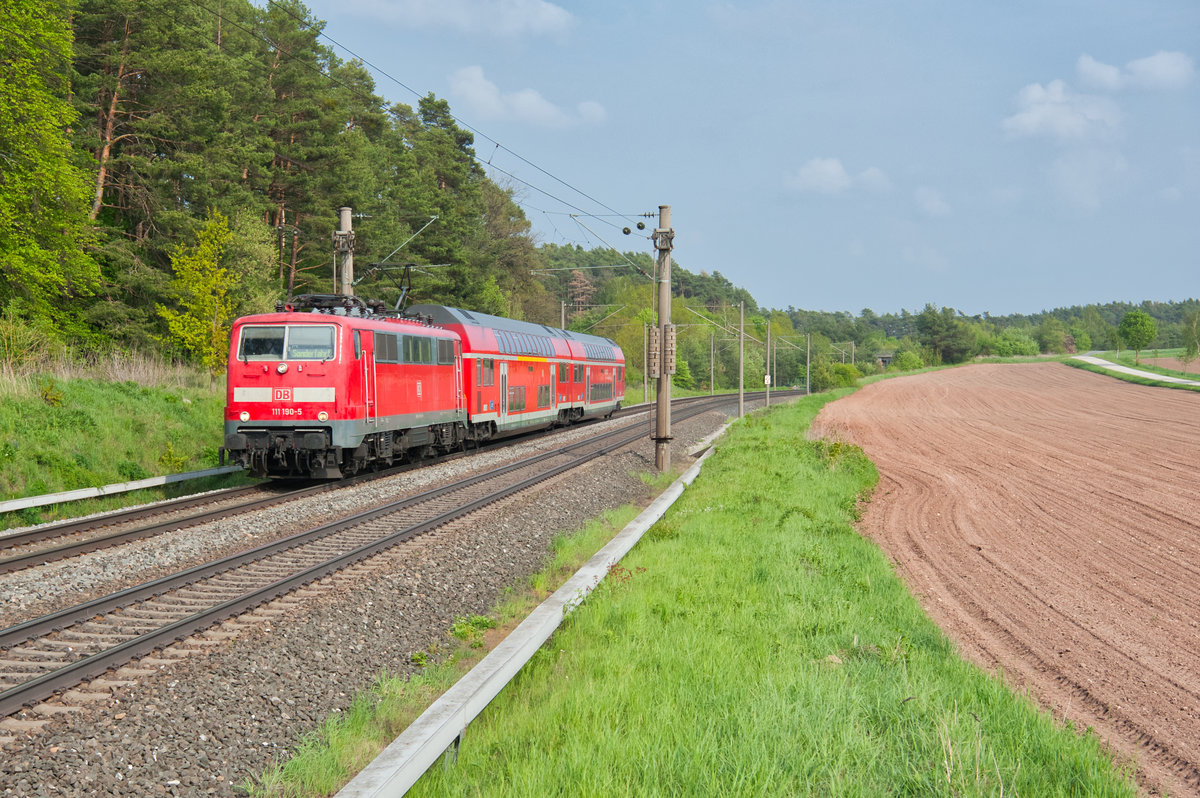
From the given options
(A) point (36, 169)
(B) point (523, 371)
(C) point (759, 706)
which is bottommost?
(C) point (759, 706)

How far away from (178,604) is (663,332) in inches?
559

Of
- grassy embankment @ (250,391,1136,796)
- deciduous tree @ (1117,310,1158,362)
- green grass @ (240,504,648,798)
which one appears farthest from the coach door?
deciduous tree @ (1117,310,1158,362)

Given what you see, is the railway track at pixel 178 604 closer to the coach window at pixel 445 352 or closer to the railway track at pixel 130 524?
the railway track at pixel 130 524

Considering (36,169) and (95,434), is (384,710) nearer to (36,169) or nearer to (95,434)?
(95,434)

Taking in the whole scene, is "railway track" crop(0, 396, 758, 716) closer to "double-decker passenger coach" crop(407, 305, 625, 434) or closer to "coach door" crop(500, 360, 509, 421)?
"double-decker passenger coach" crop(407, 305, 625, 434)

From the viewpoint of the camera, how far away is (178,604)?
8109 millimetres

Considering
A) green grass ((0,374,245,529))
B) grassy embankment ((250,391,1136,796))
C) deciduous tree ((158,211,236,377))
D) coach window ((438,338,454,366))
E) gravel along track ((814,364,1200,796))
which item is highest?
deciduous tree ((158,211,236,377))

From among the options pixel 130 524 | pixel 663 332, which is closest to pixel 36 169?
pixel 130 524

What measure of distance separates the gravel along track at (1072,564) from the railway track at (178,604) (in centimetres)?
678

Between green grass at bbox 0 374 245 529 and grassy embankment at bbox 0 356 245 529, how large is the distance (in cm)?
2

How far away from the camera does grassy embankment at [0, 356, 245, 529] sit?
14.2 m

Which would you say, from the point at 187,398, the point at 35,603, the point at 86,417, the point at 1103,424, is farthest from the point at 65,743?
the point at 1103,424

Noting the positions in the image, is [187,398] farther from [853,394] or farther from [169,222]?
[853,394]

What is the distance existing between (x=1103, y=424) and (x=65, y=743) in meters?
39.1
